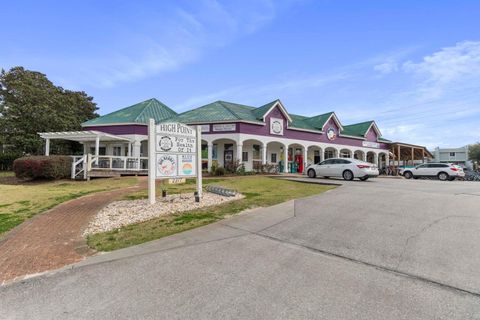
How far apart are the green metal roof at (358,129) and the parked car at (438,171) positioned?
41.3ft

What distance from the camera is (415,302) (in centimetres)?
315

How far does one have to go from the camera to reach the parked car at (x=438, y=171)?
22.0 metres

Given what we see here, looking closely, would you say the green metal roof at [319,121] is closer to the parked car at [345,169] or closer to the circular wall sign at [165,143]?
the parked car at [345,169]

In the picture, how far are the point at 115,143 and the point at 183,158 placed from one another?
65.7 feet

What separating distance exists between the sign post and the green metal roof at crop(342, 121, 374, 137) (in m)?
29.4

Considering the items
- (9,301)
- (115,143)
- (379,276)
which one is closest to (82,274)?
(9,301)

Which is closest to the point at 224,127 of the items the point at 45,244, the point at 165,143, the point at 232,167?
the point at 232,167

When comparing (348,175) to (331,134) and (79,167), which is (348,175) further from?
(79,167)

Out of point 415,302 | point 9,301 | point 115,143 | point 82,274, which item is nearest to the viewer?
point 415,302

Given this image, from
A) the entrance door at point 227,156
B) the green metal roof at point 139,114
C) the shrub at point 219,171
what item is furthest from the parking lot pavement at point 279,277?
the green metal roof at point 139,114

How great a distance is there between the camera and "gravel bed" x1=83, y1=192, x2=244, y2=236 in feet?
23.3

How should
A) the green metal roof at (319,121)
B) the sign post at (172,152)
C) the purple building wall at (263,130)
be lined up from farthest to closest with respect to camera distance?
the green metal roof at (319,121), the purple building wall at (263,130), the sign post at (172,152)

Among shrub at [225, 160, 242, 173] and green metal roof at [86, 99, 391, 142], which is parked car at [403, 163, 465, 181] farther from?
shrub at [225, 160, 242, 173]

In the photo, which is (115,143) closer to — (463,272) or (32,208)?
(32,208)
